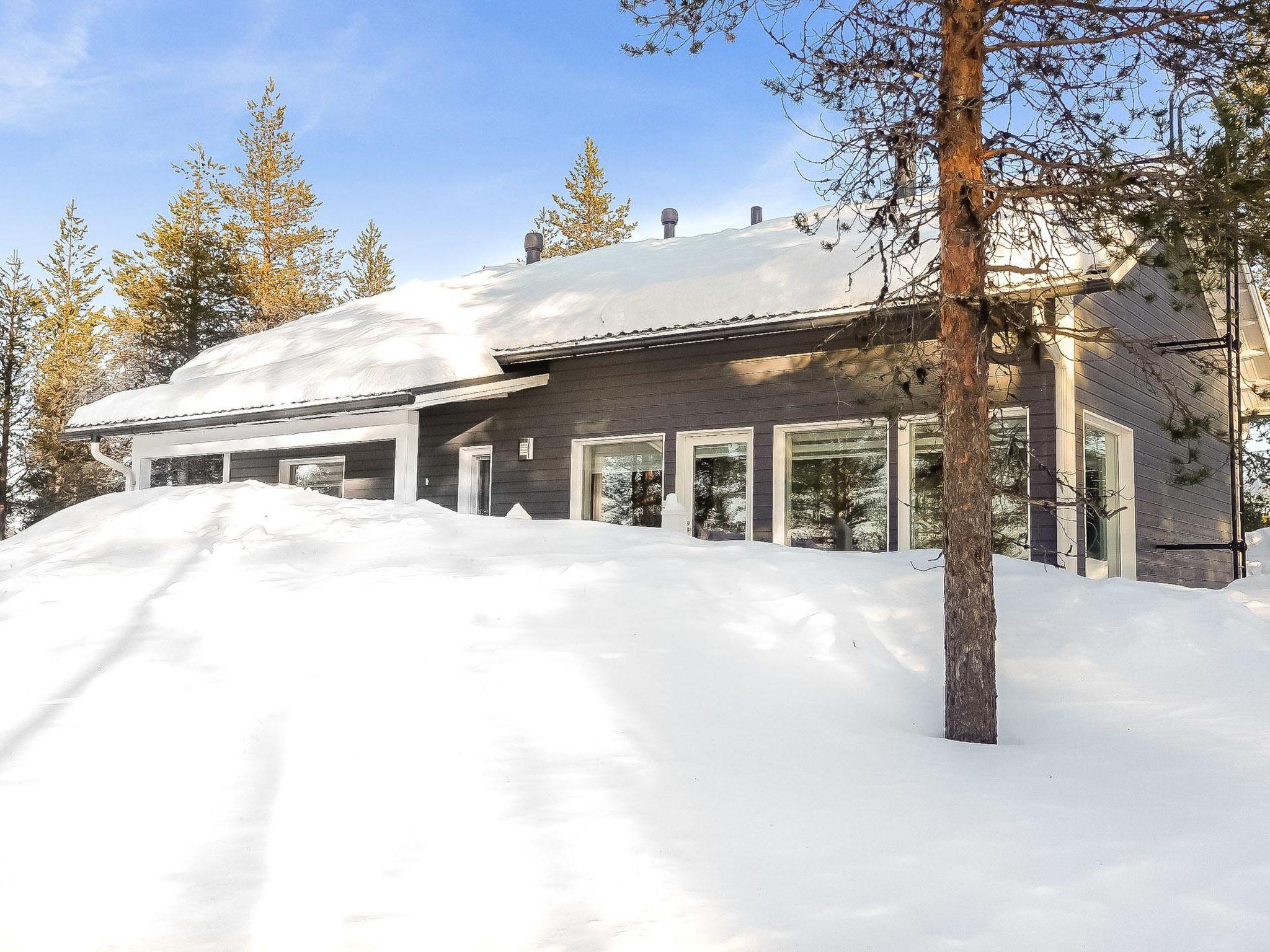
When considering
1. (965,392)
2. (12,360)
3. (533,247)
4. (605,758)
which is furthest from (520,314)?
(12,360)

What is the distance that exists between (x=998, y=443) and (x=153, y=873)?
6514mm

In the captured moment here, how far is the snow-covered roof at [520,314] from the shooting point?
29.6 ft

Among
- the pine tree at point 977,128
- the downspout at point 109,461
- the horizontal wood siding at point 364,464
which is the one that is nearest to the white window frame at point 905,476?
the pine tree at point 977,128

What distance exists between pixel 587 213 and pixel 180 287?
10.8 m

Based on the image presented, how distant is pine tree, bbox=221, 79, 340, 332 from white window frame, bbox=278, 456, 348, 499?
14.6 metres

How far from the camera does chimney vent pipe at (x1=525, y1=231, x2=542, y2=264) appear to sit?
15125mm

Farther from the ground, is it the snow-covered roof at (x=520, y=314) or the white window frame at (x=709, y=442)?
the snow-covered roof at (x=520, y=314)

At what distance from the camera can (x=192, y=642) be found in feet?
16.3

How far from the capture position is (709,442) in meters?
9.80

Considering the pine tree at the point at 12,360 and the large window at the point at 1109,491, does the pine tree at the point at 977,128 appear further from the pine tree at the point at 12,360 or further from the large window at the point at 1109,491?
the pine tree at the point at 12,360

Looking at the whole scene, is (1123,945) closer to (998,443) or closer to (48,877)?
(48,877)

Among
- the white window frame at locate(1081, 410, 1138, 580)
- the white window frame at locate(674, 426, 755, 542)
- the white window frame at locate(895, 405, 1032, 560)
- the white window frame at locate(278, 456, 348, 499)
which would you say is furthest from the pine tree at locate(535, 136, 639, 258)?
the white window frame at locate(895, 405, 1032, 560)

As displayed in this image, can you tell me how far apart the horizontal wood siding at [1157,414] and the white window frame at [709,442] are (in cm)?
278

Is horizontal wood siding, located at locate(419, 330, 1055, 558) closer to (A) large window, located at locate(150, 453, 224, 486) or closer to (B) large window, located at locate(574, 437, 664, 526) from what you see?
(B) large window, located at locate(574, 437, 664, 526)
